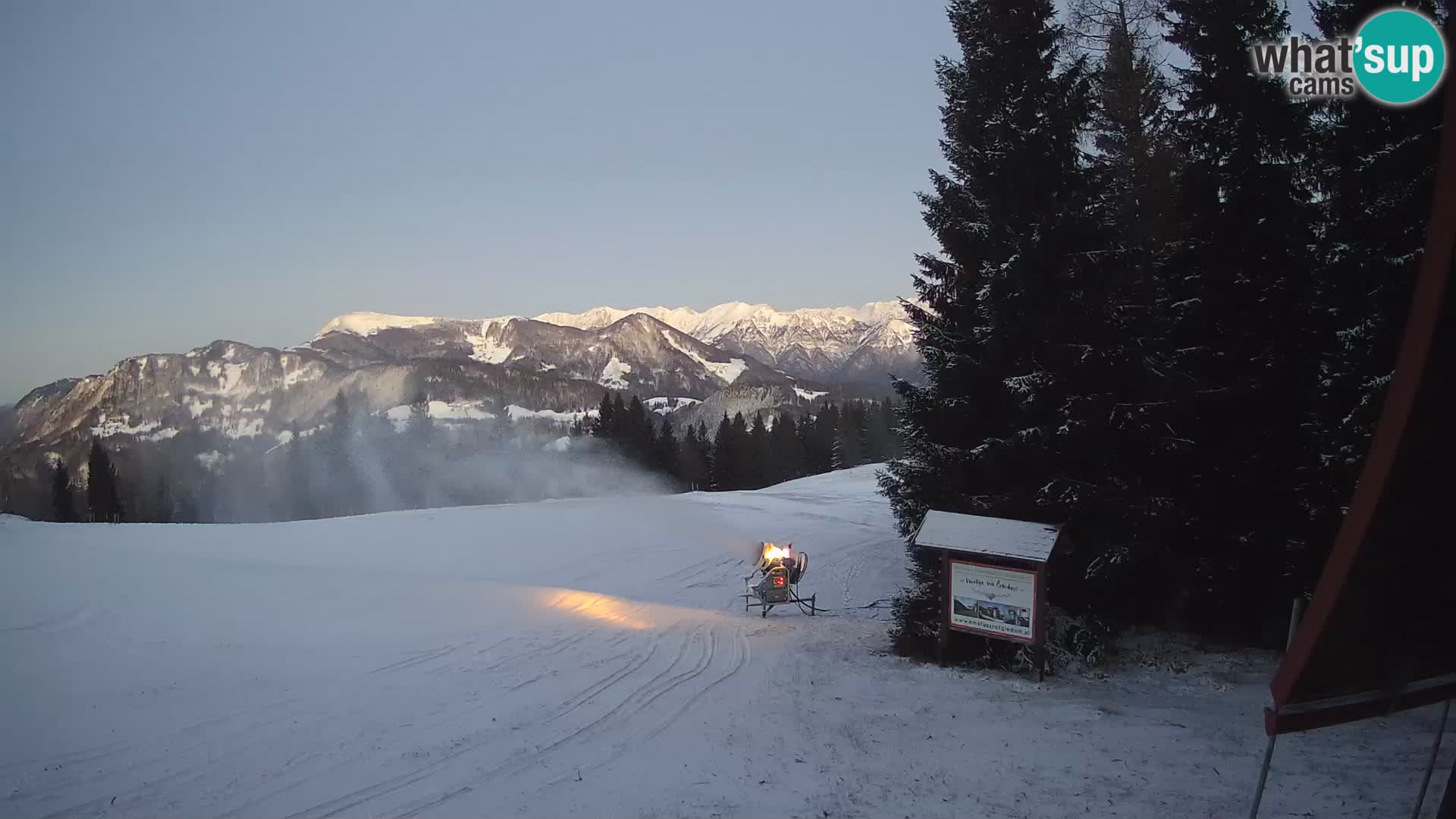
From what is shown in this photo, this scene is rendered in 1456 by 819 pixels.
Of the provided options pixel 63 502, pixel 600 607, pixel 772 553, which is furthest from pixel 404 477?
pixel 772 553

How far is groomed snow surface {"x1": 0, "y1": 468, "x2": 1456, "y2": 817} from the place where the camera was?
7742 millimetres

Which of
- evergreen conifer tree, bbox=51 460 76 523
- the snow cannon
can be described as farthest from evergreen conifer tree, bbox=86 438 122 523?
the snow cannon

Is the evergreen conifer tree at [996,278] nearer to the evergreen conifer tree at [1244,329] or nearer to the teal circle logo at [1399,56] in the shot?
the evergreen conifer tree at [1244,329]

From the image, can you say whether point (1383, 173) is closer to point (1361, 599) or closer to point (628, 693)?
point (1361, 599)

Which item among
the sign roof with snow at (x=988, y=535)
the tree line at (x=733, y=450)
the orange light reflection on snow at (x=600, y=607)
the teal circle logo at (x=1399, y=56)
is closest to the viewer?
the teal circle logo at (x=1399, y=56)

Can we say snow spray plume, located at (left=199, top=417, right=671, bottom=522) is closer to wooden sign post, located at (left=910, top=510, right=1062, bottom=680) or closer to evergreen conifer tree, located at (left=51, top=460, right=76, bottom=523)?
evergreen conifer tree, located at (left=51, top=460, right=76, bottom=523)

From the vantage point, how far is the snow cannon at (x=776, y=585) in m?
19.5

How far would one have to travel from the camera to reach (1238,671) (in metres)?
11.8

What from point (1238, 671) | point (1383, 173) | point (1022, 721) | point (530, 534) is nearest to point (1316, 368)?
point (1383, 173)

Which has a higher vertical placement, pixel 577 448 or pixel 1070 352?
pixel 1070 352

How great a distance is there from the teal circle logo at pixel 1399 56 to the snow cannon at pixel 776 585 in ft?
48.0

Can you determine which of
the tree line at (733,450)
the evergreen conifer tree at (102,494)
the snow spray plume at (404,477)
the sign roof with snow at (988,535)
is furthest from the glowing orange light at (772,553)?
the evergreen conifer tree at (102,494)

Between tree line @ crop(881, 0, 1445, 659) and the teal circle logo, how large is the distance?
29.4 inches

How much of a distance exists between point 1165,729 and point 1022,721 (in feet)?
5.44
